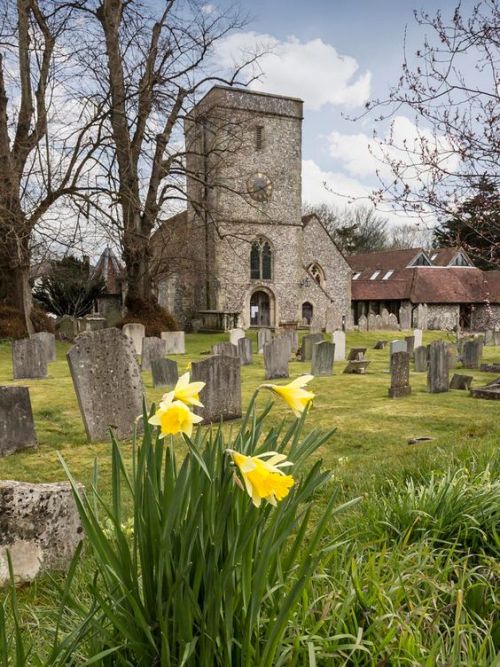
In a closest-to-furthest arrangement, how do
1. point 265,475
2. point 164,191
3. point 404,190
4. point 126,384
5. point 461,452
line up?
point 265,475, point 461,452, point 404,190, point 126,384, point 164,191

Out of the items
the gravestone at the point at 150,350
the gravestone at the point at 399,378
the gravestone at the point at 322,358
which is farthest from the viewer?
the gravestone at the point at 150,350

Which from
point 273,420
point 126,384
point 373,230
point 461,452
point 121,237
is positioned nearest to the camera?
point 461,452

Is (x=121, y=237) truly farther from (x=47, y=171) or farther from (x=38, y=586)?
(x=38, y=586)

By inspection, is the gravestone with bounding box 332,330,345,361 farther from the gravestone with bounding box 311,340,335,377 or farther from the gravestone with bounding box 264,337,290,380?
the gravestone with bounding box 264,337,290,380

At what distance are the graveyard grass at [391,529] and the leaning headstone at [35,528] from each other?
0.17m

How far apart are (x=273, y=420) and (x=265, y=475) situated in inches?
246

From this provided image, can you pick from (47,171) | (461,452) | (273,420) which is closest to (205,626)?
(461,452)

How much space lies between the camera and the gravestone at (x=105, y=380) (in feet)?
21.6

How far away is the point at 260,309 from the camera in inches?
1368

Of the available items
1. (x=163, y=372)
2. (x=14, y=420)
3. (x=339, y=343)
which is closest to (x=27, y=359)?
(x=163, y=372)

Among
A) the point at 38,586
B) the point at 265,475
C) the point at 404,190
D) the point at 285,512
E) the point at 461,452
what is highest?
the point at 404,190

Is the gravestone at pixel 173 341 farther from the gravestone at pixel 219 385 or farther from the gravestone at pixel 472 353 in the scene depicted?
the gravestone at pixel 219 385

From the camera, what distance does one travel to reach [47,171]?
1681 cm

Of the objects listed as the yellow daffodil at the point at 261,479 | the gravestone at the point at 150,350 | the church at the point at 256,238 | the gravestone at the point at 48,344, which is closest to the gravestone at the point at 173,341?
the gravestone at the point at 48,344
